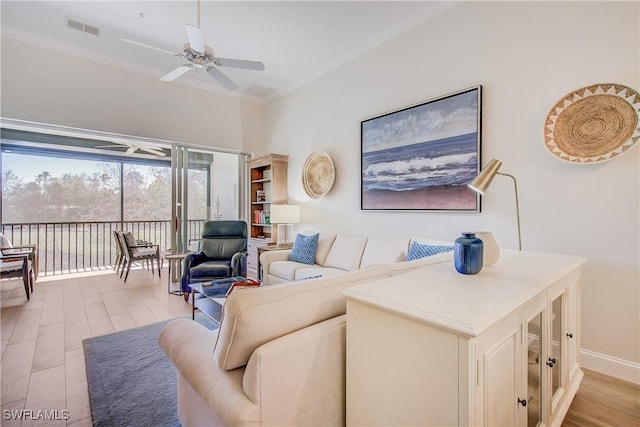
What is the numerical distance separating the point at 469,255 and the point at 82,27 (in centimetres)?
453

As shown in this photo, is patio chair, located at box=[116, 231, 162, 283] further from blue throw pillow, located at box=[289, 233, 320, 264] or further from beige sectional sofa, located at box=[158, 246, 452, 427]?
beige sectional sofa, located at box=[158, 246, 452, 427]

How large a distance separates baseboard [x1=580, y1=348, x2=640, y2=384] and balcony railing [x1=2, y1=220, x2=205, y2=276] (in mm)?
5163

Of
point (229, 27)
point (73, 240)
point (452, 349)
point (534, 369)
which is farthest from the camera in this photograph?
point (73, 240)

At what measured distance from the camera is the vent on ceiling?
127 inches

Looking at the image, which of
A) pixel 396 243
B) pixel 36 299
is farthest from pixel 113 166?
pixel 396 243

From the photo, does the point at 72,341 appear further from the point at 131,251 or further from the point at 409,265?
the point at 409,265

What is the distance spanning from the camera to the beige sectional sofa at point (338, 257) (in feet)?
10.0

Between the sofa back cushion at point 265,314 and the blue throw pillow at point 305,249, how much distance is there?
247 cm

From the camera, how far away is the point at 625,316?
1.99m

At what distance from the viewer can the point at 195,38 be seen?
2.48 metres

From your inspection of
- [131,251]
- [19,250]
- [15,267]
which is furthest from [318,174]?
[19,250]

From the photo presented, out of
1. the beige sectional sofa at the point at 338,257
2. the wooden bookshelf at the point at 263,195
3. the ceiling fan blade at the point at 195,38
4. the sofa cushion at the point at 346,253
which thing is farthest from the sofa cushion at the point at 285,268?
the ceiling fan blade at the point at 195,38

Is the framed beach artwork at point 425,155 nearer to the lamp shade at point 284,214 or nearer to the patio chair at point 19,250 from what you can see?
the lamp shade at point 284,214

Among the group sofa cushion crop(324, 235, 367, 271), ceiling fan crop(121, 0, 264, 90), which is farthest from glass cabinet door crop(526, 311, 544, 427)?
ceiling fan crop(121, 0, 264, 90)
